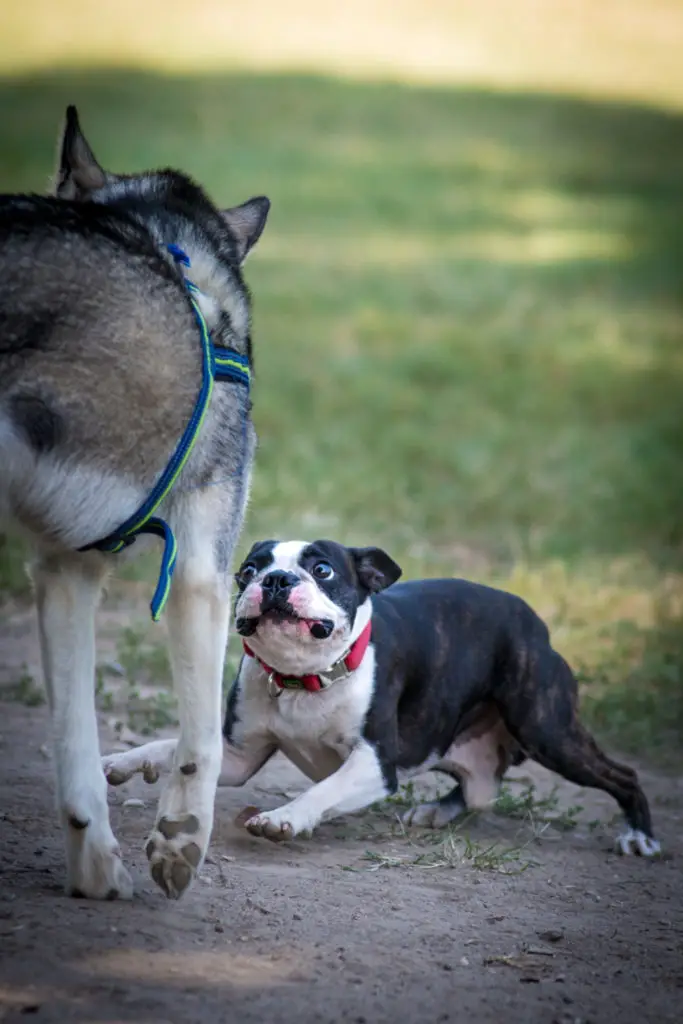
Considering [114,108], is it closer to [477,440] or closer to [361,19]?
[361,19]

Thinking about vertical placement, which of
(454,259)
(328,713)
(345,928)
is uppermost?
(454,259)

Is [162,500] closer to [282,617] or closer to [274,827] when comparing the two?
[282,617]

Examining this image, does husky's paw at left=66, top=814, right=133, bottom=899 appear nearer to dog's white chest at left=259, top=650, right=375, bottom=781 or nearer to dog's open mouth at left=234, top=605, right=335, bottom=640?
dog's open mouth at left=234, top=605, right=335, bottom=640

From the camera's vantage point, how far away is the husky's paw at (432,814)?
485 centimetres

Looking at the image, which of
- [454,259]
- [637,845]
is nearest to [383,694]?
[637,845]

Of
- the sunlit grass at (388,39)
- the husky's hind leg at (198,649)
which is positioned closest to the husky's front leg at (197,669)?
the husky's hind leg at (198,649)

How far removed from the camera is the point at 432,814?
486cm

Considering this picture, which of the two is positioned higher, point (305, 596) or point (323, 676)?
point (305, 596)

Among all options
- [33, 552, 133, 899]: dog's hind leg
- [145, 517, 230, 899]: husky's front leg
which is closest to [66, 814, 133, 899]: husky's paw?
[33, 552, 133, 899]: dog's hind leg

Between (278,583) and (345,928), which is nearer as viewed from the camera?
(345,928)

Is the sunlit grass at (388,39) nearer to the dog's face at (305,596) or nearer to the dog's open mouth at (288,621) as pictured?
the dog's face at (305,596)

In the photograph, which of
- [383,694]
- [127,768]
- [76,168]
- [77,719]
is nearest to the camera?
[77,719]

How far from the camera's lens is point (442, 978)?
3.38 m

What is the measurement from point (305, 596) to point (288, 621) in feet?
0.29
